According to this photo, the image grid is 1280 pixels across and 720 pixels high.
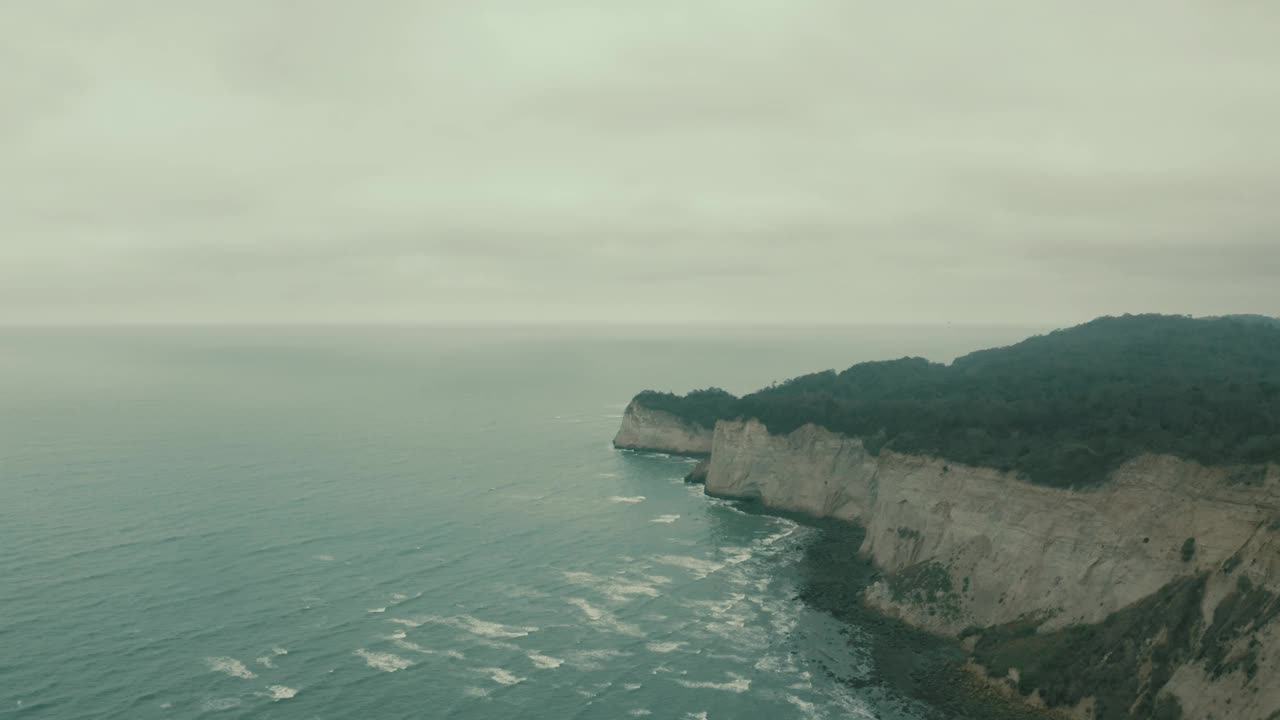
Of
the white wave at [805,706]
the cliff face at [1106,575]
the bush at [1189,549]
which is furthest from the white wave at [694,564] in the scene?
the bush at [1189,549]

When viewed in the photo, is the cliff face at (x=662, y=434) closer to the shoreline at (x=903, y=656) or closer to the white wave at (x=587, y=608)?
the shoreline at (x=903, y=656)

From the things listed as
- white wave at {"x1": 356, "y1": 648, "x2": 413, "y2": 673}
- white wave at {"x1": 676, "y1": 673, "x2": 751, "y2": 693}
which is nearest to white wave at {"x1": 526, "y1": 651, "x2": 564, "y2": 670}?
white wave at {"x1": 356, "y1": 648, "x2": 413, "y2": 673}

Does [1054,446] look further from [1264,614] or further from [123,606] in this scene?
[123,606]

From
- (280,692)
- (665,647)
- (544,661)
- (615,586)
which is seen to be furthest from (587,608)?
(280,692)

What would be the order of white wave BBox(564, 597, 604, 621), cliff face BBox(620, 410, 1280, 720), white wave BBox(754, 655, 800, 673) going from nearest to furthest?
1. cliff face BBox(620, 410, 1280, 720)
2. white wave BBox(754, 655, 800, 673)
3. white wave BBox(564, 597, 604, 621)

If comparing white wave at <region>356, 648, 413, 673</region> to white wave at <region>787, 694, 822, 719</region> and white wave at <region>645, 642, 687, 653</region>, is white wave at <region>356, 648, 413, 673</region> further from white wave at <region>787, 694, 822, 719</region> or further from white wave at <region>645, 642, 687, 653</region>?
white wave at <region>787, 694, 822, 719</region>

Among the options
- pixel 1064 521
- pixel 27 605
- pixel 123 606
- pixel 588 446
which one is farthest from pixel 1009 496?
pixel 588 446

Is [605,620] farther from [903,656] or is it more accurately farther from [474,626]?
[903,656]
